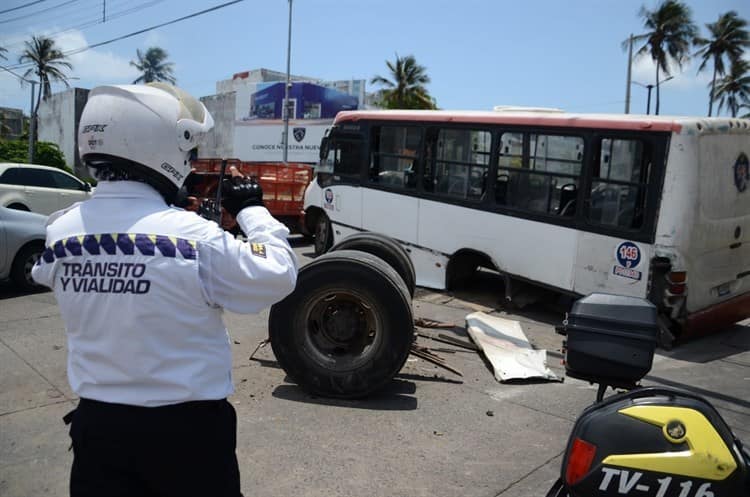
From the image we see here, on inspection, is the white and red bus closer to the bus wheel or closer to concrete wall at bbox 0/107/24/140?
the bus wheel

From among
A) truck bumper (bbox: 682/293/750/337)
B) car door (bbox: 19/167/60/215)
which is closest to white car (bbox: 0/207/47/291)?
car door (bbox: 19/167/60/215)

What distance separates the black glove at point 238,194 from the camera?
2199 millimetres

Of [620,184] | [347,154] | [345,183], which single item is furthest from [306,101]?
[620,184]

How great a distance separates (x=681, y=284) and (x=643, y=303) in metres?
4.75

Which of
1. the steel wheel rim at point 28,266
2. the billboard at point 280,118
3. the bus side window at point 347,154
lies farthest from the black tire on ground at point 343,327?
the billboard at point 280,118

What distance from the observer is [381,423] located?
4348 mm

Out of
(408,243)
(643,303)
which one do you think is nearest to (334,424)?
(643,303)

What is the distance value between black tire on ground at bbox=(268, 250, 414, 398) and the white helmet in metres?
2.84

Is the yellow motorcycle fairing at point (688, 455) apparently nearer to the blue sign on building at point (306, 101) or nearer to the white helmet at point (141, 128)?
the white helmet at point (141, 128)

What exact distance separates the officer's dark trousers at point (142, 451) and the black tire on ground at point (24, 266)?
7695mm

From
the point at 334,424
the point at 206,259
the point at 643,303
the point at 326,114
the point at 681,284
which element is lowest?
the point at 334,424

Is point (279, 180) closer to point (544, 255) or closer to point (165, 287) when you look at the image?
point (544, 255)

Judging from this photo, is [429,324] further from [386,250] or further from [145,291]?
[145,291]

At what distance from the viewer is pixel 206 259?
1.76m
